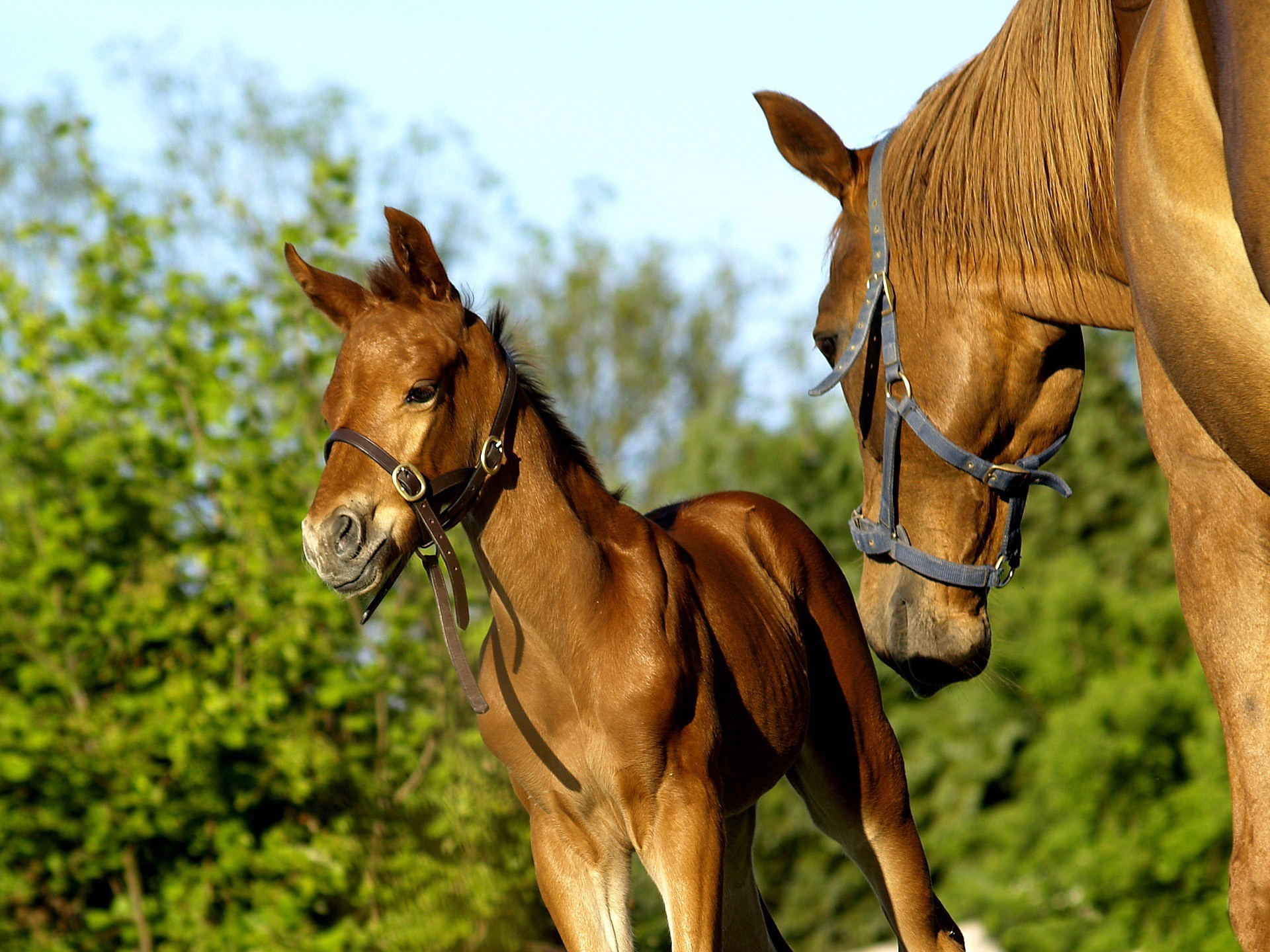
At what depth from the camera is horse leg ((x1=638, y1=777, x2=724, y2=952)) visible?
7.93 feet

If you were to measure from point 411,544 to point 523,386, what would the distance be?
0.51 metres

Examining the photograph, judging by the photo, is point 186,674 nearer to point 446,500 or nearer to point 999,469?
point 446,500

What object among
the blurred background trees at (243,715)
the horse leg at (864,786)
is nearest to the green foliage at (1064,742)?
the blurred background trees at (243,715)

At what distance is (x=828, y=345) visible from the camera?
8.99ft

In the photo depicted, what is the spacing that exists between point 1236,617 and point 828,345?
116 centimetres

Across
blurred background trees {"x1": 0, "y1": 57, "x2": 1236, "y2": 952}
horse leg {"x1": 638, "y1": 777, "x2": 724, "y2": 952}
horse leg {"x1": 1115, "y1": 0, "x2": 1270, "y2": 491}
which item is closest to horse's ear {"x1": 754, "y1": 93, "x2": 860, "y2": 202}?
horse leg {"x1": 1115, "y1": 0, "x2": 1270, "y2": 491}

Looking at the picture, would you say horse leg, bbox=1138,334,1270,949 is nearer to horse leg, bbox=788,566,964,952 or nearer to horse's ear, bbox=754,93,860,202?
horse's ear, bbox=754,93,860,202

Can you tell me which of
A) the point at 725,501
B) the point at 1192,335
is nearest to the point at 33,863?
the point at 725,501

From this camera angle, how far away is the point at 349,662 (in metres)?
6.02

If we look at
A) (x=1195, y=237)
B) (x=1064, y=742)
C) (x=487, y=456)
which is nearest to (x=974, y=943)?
(x=1064, y=742)

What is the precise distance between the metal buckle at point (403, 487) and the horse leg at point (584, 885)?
75 cm

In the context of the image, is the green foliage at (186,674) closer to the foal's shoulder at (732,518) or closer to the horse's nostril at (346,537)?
the foal's shoulder at (732,518)

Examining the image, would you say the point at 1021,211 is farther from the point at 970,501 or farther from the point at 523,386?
the point at 523,386

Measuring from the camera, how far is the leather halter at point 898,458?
2.55m
